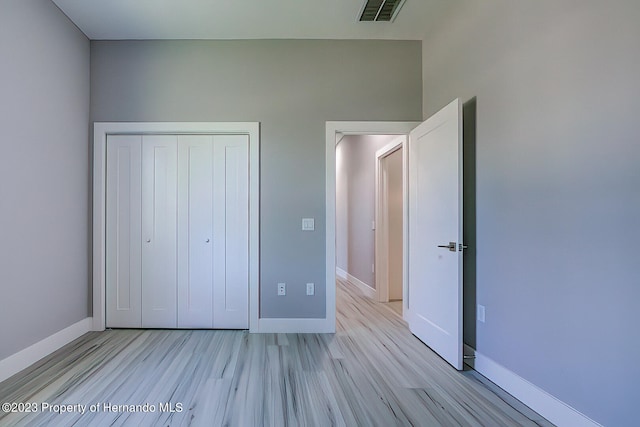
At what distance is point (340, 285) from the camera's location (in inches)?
208

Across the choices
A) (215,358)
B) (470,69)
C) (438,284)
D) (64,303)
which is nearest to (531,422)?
(438,284)

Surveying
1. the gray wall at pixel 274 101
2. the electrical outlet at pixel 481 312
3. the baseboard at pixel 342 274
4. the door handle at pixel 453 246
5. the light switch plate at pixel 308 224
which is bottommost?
the baseboard at pixel 342 274

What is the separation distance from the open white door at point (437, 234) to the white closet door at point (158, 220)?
2325 mm

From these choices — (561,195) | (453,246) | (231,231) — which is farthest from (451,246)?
(231,231)

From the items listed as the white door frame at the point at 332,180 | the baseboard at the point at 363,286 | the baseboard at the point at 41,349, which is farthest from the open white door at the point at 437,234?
the baseboard at the point at 41,349

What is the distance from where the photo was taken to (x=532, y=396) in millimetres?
1775

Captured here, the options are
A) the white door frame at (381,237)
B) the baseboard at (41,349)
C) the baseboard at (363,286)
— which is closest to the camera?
the baseboard at (41,349)

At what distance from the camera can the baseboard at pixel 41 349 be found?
6.96ft

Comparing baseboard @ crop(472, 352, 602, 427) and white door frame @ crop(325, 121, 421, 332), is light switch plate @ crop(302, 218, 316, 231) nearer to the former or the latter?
white door frame @ crop(325, 121, 421, 332)

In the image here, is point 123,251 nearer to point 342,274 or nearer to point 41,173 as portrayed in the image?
point 41,173

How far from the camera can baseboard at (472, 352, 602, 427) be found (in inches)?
60.7

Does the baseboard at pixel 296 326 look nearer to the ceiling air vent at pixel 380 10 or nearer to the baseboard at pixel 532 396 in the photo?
the baseboard at pixel 532 396

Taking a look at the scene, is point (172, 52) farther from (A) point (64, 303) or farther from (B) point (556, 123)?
(B) point (556, 123)

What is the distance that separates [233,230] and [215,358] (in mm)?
1155
